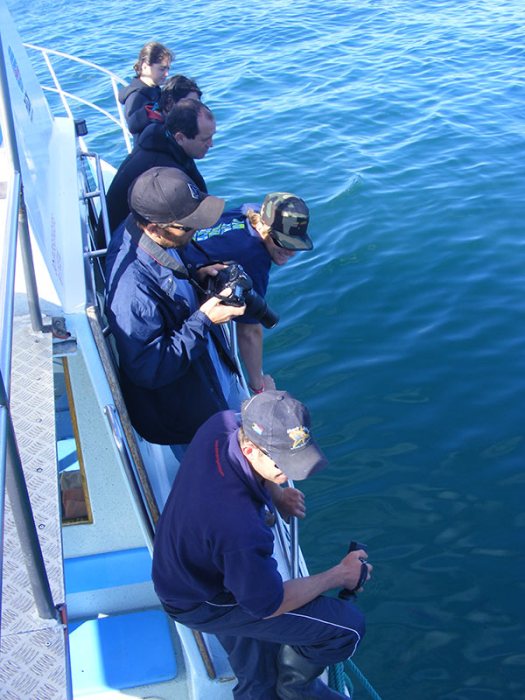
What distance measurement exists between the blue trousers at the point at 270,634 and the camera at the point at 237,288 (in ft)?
3.97

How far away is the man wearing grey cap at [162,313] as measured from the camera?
2.89m

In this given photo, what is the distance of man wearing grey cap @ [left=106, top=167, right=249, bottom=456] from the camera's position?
2.89 m

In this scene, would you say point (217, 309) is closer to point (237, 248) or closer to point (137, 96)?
point (237, 248)

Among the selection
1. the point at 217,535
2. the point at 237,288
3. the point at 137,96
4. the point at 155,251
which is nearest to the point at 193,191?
the point at 155,251

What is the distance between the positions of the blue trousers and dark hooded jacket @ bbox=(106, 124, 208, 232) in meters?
2.28

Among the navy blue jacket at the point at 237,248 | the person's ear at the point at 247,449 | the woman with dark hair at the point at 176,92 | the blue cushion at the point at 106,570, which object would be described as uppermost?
the woman with dark hair at the point at 176,92

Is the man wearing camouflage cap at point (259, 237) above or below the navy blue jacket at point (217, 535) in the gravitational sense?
above

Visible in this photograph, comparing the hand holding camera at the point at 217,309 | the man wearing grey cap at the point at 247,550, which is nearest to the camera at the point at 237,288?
the hand holding camera at the point at 217,309

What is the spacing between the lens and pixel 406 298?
680cm

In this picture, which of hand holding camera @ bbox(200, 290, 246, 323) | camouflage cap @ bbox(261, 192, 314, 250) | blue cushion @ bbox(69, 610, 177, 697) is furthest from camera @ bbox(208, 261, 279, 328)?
blue cushion @ bbox(69, 610, 177, 697)

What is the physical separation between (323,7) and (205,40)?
118 inches

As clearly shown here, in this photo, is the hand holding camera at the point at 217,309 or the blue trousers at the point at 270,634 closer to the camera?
the blue trousers at the point at 270,634

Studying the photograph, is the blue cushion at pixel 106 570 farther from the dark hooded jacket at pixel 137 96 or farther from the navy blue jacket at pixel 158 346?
the dark hooded jacket at pixel 137 96

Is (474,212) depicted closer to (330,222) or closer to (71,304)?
(330,222)
